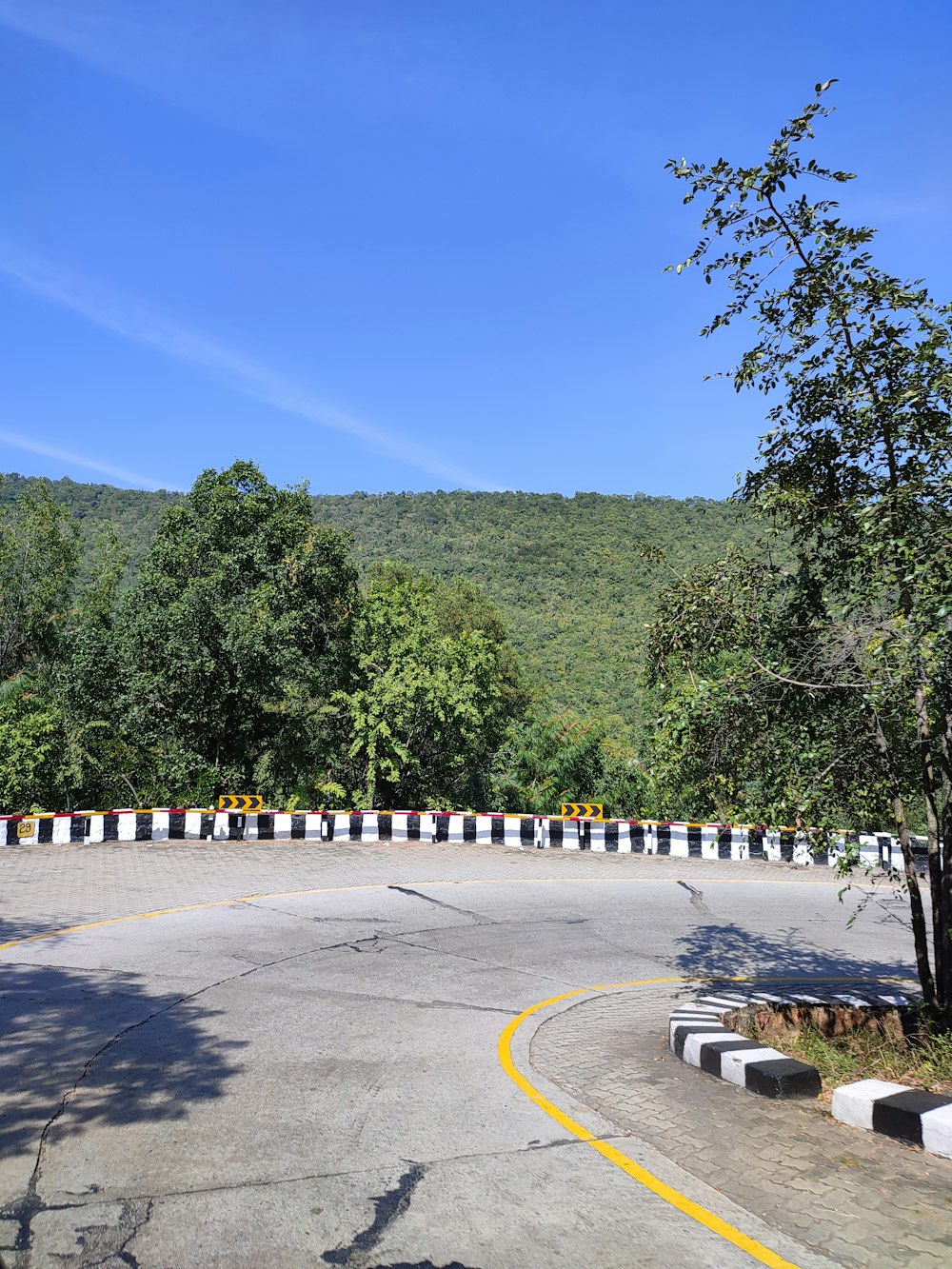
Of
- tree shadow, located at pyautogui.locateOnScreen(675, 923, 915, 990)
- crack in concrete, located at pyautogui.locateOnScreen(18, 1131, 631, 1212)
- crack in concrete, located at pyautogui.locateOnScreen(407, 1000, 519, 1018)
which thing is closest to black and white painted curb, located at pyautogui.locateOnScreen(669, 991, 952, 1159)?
crack in concrete, located at pyautogui.locateOnScreen(18, 1131, 631, 1212)

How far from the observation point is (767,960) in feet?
41.2

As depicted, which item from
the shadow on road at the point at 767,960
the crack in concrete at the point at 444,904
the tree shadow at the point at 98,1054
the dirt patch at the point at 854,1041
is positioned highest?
the tree shadow at the point at 98,1054

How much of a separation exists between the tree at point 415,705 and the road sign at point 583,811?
6.37 m

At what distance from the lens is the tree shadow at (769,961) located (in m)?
11.6

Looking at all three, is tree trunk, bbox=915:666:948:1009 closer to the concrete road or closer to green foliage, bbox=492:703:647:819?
the concrete road

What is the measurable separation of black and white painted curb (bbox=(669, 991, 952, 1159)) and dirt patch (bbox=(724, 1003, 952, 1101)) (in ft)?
0.68

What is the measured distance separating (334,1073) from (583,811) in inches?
700

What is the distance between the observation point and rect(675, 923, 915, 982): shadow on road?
11.7 metres

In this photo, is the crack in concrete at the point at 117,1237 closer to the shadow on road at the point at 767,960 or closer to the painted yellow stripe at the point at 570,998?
the painted yellow stripe at the point at 570,998

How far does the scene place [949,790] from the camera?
8.36 meters

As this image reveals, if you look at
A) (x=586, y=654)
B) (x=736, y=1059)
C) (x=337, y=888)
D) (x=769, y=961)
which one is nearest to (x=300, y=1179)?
(x=736, y=1059)

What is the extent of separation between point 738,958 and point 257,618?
719 inches

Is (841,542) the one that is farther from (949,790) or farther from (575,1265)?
(575,1265)

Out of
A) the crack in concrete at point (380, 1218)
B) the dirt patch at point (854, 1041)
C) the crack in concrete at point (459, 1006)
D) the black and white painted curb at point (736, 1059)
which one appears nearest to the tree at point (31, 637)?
the crack in concrete at point (459, 1006)
